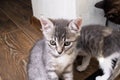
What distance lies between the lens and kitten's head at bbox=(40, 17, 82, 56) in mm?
1020

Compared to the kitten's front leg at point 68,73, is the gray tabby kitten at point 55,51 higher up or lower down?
higher up

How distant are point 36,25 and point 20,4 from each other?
1.75ft

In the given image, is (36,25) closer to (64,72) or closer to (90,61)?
(90,61)

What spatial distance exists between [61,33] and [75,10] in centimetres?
40

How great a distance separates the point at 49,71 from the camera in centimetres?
114

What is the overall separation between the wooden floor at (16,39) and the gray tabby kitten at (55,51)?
18cm

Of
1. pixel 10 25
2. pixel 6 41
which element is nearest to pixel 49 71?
pixel 6 41

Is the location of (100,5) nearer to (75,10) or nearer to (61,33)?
(75,10)

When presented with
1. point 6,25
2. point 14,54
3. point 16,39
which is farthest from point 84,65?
point 6,25

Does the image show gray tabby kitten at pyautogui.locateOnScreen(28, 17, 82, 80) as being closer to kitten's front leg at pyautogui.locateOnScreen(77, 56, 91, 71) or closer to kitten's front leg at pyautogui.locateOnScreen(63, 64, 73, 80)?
kitten's front leg at pyautogui.locateOnScreen(63, 64, 73, 80)

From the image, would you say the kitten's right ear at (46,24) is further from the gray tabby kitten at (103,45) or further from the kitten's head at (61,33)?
the gray tabby kitten at (103,45)

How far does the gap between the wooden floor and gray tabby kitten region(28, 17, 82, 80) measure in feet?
0.60

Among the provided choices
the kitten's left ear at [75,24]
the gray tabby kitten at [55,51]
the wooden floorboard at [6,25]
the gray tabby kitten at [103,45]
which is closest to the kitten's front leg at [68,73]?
the gray tabby kitten at [55,51]

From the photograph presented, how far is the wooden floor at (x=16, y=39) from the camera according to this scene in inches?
55.9
